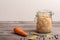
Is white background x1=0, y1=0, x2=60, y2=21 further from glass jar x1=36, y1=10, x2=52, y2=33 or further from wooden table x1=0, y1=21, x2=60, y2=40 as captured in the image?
glass jar x1=36, y1=10, x2=52, y2=33

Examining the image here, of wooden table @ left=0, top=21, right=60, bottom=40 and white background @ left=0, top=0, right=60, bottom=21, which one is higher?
white background @ left=0, top=0, right=60, bottom=21

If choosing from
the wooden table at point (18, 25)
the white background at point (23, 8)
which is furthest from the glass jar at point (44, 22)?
the white background at point (23, 8)

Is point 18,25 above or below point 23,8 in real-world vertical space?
below

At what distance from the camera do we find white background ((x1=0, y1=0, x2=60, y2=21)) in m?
1.24

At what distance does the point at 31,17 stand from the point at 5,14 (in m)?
0.20

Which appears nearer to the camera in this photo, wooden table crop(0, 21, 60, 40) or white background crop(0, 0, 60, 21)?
wooden table crop(0, 21, 60, 40)

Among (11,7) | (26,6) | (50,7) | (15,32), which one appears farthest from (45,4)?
(15,32)

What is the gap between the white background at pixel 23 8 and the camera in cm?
124

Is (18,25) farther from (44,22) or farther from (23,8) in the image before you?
(44,22)

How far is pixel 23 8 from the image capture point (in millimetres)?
1255

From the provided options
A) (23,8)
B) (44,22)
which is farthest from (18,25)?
(44,22)

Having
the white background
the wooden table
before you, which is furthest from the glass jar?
the white background

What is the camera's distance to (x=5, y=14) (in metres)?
1.25

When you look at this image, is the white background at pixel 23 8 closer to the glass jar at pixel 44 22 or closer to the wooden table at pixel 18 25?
the wooden table at pixel 18 25
